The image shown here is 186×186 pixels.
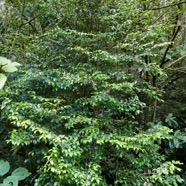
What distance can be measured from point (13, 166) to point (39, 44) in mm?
1009

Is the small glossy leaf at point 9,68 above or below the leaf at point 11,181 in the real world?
above

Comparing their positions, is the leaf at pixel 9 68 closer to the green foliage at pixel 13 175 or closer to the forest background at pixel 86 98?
the forest background at pixel 86 98

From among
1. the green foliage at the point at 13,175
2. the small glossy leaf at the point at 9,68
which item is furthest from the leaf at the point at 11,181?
the small glossy leaf at the point at 9,68

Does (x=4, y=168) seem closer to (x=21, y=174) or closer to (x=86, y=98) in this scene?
(x=21, y=174)

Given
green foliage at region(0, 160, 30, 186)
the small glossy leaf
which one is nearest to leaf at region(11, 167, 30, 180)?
green foliage at region(0, 160, 30, 186)

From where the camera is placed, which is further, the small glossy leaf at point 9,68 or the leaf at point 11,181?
the leaf at point 11,181

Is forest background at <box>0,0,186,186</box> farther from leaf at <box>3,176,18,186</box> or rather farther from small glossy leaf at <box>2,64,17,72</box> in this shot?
small glossy leaf at <box>2,64,17,72</box>

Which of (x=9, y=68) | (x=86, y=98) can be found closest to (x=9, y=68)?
(x=9, y=68)

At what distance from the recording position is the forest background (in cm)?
128

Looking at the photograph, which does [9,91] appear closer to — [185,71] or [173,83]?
[185,71]

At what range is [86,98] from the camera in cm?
156

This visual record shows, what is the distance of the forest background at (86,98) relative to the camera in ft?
4.19

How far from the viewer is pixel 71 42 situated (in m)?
1.77

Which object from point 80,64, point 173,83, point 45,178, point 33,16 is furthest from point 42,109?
point 173,83
